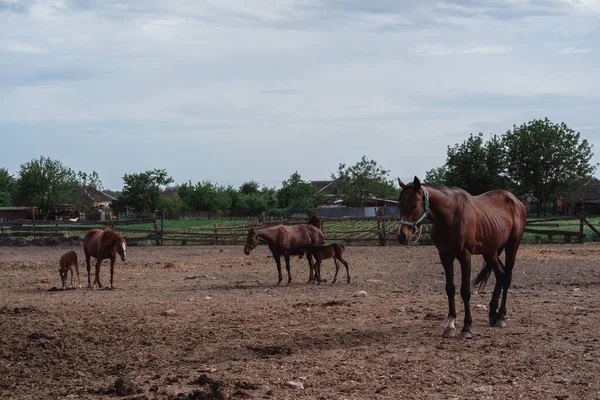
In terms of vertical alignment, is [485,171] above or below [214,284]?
above

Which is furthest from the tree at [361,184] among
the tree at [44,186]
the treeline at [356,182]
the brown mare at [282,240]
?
the brown mare at [282,240]

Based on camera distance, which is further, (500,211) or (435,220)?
(500,211)

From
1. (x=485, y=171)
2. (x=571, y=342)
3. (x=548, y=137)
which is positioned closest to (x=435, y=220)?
(x=571, y=342)

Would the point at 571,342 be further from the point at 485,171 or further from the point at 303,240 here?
the point at 485,171

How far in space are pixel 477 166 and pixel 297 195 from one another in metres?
33.0

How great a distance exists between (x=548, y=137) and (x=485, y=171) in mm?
8660

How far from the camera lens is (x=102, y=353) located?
811 cm

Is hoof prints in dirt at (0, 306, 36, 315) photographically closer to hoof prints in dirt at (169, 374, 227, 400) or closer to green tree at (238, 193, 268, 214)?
hoof prints in dirt at (169, 374, 227, 400)

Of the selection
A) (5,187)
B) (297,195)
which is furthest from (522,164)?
(5,187)

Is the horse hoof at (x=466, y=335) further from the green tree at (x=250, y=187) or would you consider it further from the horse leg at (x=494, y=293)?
the green tree at (x=250, y=187)

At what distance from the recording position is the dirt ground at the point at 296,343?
645cm

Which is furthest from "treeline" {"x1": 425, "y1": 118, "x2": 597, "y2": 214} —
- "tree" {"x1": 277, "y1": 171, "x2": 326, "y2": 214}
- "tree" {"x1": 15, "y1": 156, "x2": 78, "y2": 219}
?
"tree" {"x1": 15, "y1": 156, "x2": 78, "y2": 219}

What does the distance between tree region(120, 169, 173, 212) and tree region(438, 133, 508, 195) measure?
40.8 meters

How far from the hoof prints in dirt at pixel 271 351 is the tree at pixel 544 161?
2644 inches
